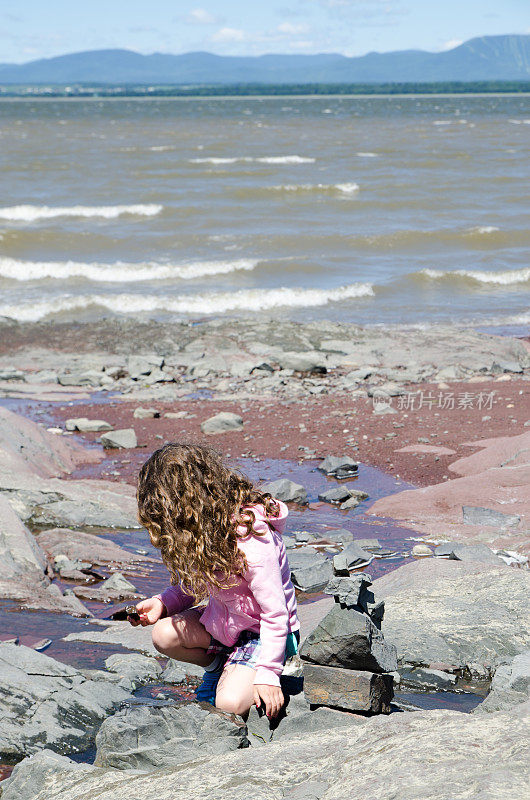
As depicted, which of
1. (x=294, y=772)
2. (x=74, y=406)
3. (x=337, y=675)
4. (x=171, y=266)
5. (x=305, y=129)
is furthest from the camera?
(x=305, y=129)

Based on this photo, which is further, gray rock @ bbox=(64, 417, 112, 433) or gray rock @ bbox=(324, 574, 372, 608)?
gray rock @ bbox=(64, 417, 112, 433)

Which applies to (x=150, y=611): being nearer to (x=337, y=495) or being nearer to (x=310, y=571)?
(x=310, y=571)

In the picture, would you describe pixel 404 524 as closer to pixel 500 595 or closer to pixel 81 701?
pixel 500 595

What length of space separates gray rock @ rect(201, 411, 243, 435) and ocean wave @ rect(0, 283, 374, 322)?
7.88m

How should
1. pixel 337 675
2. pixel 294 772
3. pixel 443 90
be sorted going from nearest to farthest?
pixel 294 772 < pixel 337 675 < pixel 443 90

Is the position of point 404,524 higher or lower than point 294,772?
lower

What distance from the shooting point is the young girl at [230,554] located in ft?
10.9

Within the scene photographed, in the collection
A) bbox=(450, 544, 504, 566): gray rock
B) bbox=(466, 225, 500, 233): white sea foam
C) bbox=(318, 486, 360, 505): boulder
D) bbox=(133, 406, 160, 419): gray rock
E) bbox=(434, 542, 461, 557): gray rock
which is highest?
bbox=(466, 225, 500, 233): white sea foam

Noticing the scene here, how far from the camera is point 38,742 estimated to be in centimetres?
357

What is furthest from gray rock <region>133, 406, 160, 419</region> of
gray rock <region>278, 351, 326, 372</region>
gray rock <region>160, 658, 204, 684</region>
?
gray rock <region>160, 658, 204, 684</region>

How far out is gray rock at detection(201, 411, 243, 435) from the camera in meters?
9.87

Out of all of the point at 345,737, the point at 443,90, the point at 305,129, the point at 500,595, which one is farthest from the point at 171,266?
the point at 443,90

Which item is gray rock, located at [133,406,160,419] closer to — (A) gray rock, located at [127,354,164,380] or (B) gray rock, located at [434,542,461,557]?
(A) gray rock, located at [127,354,164,380]

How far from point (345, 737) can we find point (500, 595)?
76.8 inches
